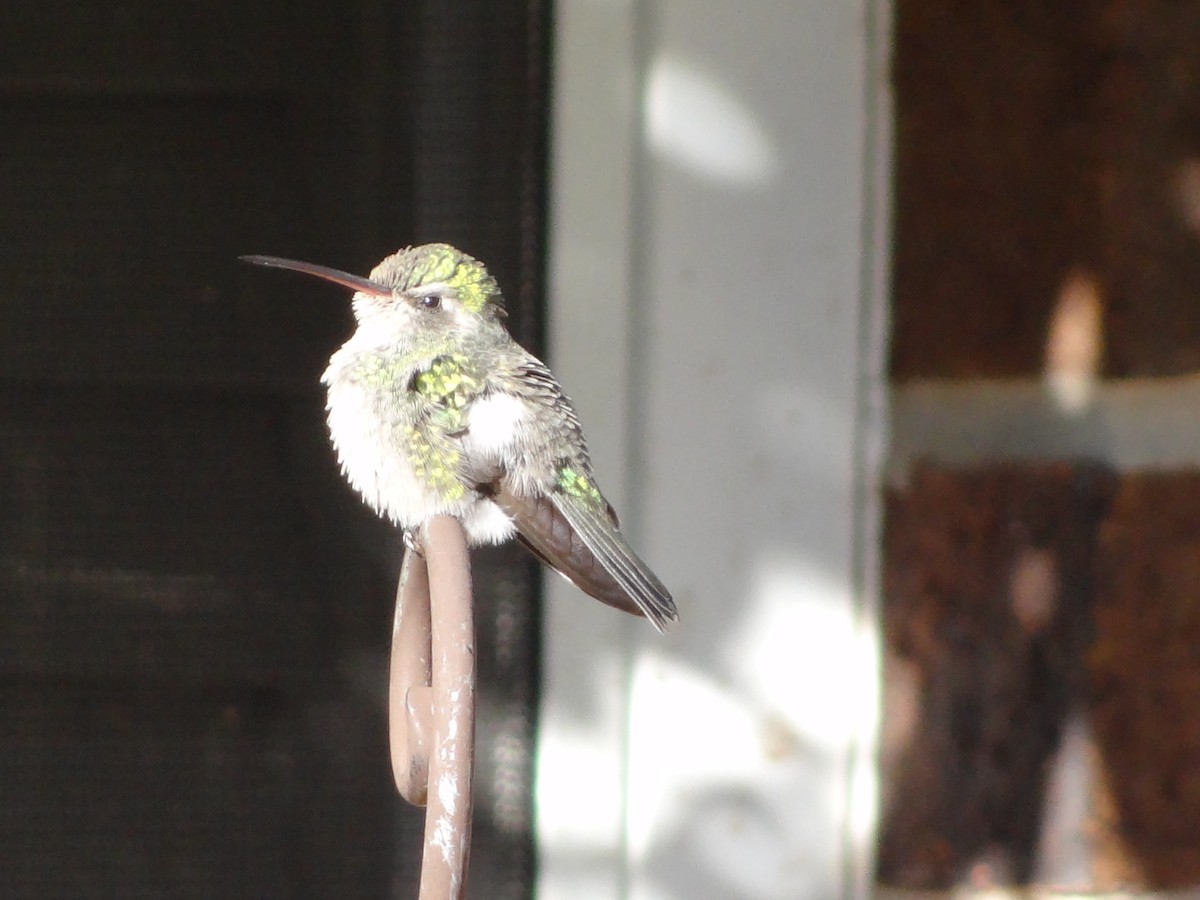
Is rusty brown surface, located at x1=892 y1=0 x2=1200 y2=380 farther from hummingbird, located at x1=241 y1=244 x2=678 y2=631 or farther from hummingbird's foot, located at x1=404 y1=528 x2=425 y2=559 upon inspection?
hummingbird's foot, located at x1=404 y1=528 x2=425 y2=559

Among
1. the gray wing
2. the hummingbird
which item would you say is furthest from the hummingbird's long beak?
the gray wing

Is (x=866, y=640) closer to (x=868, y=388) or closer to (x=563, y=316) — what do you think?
(x=868, y=388)

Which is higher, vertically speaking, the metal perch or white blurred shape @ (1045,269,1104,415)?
white blurred shape @ (1045,269,1104,415)

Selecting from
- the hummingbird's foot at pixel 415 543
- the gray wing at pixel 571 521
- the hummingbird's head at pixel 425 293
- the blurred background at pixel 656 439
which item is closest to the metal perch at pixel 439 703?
the hummingbird's foot at pixel 415 543

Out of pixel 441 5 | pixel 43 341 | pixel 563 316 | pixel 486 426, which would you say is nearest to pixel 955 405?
pixel 563 316

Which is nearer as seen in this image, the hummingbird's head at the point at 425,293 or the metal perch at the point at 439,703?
the metal perch at the point at 439,703

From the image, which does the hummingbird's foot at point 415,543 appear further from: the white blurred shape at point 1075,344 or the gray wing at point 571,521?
the white blurred shape at point 1075,344

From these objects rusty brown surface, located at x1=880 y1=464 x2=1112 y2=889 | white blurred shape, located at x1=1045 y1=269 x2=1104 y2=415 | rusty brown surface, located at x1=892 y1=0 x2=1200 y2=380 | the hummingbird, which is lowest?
rusty brown surface, located at x1=880 y1=464 x2=1112 y2=889
